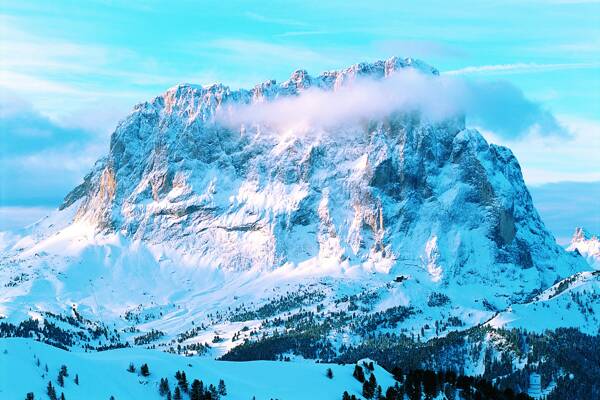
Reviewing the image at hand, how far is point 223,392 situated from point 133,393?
21.5m

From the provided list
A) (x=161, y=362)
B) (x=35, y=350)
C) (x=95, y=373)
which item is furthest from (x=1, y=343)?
(x=161, y=362)

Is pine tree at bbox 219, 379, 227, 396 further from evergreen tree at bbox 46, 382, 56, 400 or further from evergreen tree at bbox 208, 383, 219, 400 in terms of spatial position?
evergreen tree at bbox 46, 382, 56, 400

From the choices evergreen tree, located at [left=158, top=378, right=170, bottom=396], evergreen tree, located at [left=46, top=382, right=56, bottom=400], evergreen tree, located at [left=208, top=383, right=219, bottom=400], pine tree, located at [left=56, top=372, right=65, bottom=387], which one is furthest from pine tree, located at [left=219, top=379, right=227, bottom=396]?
evergreen tree, located at [left=46, top=382, right=56, bottom=400]

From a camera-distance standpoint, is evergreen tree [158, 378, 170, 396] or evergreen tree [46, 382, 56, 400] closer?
evergreen tree [46, 382, 56, 400]

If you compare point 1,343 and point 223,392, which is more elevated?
point 1,343

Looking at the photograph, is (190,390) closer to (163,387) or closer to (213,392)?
(213,392)

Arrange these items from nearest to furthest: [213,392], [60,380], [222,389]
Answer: [60,380] < [213,392] < [222,389]

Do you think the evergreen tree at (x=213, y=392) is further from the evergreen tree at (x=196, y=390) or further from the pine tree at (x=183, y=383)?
the pine tree at (x=183, y=383)

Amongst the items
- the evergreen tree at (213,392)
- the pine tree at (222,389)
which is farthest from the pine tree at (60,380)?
the pine tree at (222,389)

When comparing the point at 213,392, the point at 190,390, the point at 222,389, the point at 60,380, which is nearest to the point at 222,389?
the point at 222,389

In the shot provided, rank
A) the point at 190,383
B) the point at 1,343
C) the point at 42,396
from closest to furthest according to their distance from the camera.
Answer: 1. the point at 42,396
2. the point at 1,343
3. the point at 190,383

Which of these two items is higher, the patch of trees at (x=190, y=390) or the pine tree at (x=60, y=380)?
the pine tree at (x=60, y=380)

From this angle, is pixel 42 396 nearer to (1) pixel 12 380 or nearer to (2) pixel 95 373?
(1) pixel 12 380

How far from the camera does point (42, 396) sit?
6476 inches
